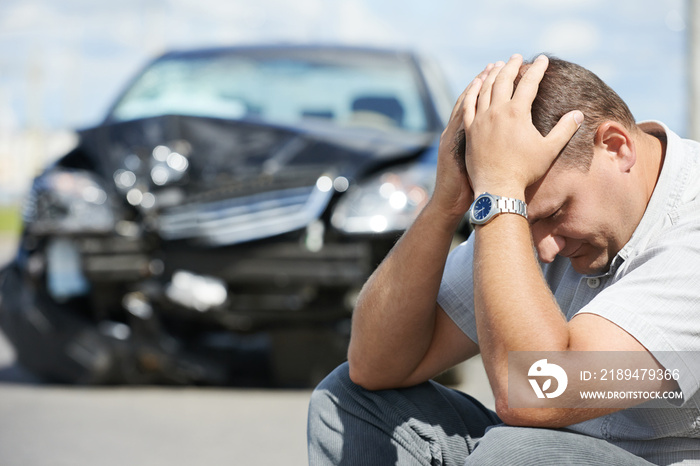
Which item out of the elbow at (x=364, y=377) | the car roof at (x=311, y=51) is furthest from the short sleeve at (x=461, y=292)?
the car roof at (x=311, y=51)

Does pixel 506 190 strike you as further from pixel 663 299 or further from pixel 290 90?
pixel 290 90

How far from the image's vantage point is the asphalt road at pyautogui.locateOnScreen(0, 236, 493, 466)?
3.40 m

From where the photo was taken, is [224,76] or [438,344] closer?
[438,344]

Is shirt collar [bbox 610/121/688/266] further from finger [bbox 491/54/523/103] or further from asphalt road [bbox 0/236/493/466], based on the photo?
asphalt road [bbox 0/236/493/466]

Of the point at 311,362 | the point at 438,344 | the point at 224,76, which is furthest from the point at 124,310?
the point at 438,344

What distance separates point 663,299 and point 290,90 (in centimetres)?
328

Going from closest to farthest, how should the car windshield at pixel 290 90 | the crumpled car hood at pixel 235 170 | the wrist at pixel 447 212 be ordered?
1. the wrist at pixel 447 212
2. the crumpled car hood at pixel 235 170
3. the car windshield at pixel 290 90

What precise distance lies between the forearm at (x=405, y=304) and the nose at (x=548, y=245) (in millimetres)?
243

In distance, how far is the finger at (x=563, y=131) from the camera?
1.71 meters

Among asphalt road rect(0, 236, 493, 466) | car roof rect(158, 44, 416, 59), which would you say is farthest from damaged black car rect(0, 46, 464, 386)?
car roof rect(158, 44, 416, 59)

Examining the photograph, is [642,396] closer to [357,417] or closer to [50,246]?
[357,417]

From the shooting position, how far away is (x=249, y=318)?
12.1ft

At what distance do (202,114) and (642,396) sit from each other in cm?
281

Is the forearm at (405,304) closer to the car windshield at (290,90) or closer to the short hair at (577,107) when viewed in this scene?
the short hair at (577,107)
